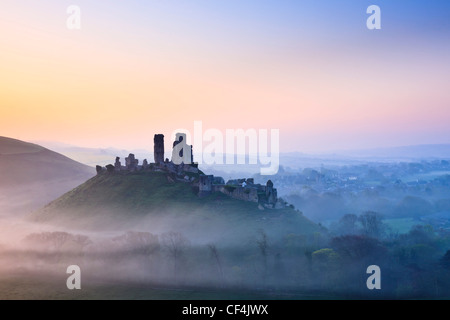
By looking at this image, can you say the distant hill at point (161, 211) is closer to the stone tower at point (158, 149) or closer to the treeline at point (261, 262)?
the treeline at point (261, 262)

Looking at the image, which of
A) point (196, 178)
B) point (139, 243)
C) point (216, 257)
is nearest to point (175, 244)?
point (139, 243)

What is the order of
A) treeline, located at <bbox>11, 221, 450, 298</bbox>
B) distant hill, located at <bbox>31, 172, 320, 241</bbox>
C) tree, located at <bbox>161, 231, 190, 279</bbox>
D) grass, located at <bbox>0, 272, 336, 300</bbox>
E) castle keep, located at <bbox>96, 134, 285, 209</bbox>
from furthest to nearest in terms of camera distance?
1. castle keep, located at <bbox>96, 134, 285, 209</bbox>
2. distant hill, located at <bbox>31, 172, 320, 241</bbox>
3. tree, located at <bbox>161, 231, 190, 279</bbox>
4. treeline, located at <bbox>11, 221, 450, 298</bbox>
5. grass, located at <bbox>0, 272, 336, 300</bbox>

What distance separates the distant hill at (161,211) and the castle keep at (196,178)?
2142 mm

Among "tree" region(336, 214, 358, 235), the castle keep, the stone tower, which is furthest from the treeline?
"tree" region(336, 214, 358, 235)

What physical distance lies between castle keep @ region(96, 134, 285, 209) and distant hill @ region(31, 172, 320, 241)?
214cm

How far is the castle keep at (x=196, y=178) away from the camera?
123 m

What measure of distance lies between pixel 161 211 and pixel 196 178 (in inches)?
651

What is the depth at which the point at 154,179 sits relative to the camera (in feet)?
463

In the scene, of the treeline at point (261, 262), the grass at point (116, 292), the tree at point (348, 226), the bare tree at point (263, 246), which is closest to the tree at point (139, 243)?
the treeline at point (261, 262)

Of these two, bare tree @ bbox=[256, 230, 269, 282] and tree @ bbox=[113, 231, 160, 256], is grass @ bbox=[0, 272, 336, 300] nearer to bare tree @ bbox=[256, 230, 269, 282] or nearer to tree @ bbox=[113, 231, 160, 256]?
bare tree @ bbox=[256, 230, 269, 282]

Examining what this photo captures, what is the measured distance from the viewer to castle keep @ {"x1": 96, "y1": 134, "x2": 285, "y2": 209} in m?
123
